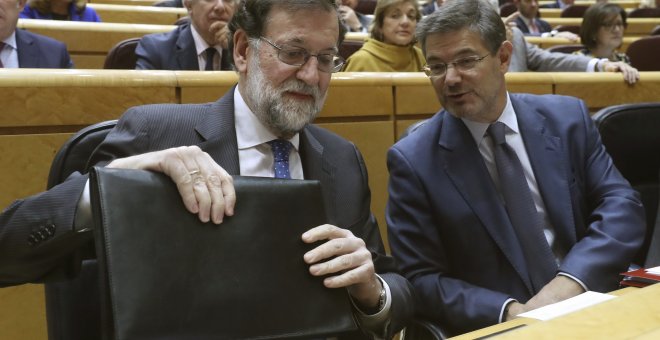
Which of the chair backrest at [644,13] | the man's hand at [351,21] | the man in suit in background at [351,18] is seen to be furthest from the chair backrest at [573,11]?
the man's hand at [351,21]

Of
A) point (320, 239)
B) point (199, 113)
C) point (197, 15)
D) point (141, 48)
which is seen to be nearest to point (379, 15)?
point (197, 15)

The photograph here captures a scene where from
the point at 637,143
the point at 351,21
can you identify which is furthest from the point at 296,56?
the point at 351,21

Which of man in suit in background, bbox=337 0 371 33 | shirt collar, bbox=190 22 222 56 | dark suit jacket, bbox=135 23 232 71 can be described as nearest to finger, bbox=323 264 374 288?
dark suit jacket, bbox=135 23 232 71

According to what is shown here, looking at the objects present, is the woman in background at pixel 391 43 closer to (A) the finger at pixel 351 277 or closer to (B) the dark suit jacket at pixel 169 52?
(B) the dark suit jacket at pixel 169 52

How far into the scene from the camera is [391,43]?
76.7 inches

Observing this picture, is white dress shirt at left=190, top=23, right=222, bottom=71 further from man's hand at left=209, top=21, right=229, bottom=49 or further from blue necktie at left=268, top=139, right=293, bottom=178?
blue necktie at left=268, top=139, right=293, bottom=178

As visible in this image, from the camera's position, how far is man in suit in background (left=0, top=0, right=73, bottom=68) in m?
1.56

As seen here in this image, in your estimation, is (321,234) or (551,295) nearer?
(321,234)

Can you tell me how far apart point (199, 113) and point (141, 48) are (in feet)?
2.84

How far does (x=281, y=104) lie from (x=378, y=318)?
0.25 metres

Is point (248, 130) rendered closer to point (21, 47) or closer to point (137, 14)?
point (21, 47)

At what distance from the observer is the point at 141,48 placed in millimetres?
1577

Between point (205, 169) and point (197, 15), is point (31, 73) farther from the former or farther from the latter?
point (197, 15)

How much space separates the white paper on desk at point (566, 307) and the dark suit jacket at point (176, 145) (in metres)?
0.18
